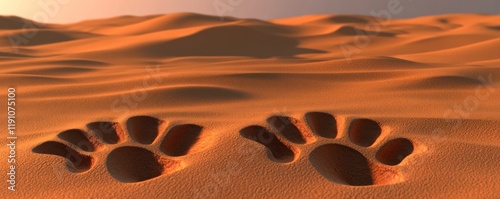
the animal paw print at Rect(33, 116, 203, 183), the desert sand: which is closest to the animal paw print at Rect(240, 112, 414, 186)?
the desert sand

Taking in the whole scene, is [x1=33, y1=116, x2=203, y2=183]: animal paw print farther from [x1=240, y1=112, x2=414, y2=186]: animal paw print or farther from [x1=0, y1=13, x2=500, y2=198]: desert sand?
[x1=240, y1=112, x2=414, y2=186]: animal paw print

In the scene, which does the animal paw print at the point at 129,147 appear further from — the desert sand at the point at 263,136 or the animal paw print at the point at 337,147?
the animal paw print at the point at 337,147

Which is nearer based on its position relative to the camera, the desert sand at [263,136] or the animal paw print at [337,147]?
the desert sand at [263,136]

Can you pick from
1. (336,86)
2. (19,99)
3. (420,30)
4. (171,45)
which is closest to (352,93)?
(336,86)

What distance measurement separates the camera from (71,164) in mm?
1673

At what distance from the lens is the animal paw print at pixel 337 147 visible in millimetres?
1588

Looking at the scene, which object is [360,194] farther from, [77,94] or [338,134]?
[77,94]

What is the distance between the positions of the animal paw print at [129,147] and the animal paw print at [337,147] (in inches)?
9.6

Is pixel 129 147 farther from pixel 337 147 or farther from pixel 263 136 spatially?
pixel 337 147

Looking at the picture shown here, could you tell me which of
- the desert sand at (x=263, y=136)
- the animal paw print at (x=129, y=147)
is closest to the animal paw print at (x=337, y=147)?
the desert sand at (x=263, y=136)

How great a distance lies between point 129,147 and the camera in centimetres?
178

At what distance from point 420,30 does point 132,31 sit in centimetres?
712

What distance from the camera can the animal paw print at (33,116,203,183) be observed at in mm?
1661

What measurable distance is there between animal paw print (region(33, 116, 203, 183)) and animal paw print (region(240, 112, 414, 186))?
9.6 inches
